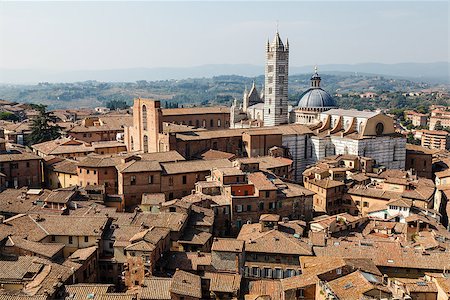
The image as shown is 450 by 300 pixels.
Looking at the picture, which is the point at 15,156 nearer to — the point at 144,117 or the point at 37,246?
the point at 144,117

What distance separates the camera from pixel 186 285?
30.3 metres

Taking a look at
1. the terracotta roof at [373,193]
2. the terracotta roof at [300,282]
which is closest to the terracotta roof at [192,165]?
the terracotta roof at [373,193]

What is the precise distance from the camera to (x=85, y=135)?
253 ft

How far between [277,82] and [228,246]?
4802 centimetres

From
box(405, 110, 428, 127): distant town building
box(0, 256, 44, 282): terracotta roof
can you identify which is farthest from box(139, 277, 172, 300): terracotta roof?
box(405, 110, 428, 127): distant town building

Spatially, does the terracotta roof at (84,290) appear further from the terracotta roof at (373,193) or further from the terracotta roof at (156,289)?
the terracotta roof at (373,193)

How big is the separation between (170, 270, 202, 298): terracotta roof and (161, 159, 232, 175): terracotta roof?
1908cm

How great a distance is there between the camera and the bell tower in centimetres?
7938

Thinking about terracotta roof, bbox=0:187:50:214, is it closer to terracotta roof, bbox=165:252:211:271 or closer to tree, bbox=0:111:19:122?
terracotta roof, bbox=165:252:211:271

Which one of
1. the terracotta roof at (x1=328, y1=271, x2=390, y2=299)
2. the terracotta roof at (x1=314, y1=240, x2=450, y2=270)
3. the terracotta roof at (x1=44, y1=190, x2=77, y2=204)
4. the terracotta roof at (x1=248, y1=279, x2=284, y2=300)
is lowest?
the terracotta roof at (x1=248, y1=279, x2=284, y2=300)

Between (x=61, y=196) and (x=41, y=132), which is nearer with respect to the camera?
(x=61, y=196)

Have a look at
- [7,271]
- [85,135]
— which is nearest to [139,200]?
[7,271]

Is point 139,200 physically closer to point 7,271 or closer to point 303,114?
point 7,271

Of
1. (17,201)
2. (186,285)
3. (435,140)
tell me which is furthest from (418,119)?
(186,285)
